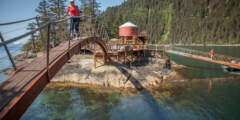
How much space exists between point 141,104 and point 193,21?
389 ft

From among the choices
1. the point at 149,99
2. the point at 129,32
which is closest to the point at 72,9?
the point at 149,99

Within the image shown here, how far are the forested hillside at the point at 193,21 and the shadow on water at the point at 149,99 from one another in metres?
65.4

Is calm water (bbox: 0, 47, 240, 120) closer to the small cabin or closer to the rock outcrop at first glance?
the rock outcrop

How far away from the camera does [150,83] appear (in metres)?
15.6

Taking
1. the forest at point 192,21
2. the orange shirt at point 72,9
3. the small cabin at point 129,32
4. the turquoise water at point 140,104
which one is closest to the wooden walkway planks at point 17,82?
the orange shirt at point 72,9

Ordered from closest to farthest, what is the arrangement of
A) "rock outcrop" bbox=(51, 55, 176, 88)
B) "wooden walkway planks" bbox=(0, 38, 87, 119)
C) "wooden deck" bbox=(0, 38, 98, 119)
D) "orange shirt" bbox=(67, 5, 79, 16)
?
"wooden deck" bbox=(0, 38, 98, 119)
"wooden walkway planks" bbox=(0, 38, 87, 119)
"orange shirt" bbox=(67, 5, 79, 16)
"rock outcrop" bbox=(51, 55, 176, 88)

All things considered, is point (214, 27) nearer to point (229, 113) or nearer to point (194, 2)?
point (194, 2)

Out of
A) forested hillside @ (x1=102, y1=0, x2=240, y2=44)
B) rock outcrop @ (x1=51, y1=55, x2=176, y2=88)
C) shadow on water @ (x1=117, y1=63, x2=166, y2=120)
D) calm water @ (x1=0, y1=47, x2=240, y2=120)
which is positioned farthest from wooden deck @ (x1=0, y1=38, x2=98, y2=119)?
forested hillside @ (x1=102, y1=0, x2=240, y2=44)

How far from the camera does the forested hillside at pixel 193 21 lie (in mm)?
91500

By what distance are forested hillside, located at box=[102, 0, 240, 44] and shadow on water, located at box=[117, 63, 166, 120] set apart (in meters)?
65.4

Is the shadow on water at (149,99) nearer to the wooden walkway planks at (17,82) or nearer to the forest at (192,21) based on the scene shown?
the wooden walkway planks at (17,82)

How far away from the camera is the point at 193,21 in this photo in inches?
4237

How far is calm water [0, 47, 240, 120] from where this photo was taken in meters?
10.1

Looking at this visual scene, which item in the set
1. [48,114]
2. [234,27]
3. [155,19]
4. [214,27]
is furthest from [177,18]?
[48,114]
